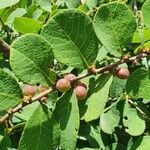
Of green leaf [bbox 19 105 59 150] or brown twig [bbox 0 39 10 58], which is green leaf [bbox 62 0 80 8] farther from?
green leaf [bbox 19 105 59 150]

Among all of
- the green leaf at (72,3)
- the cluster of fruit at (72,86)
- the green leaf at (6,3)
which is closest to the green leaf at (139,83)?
the cluster of fruit at (72,86)

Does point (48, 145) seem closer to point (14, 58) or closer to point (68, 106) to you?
point (68, 106)

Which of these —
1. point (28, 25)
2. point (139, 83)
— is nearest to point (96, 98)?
point (139, 83)

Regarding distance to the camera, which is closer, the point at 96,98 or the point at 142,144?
the point at 96,98

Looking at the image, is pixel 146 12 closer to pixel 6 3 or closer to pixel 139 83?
pixel 139 83

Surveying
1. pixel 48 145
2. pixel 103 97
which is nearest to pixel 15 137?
pixel 48 145

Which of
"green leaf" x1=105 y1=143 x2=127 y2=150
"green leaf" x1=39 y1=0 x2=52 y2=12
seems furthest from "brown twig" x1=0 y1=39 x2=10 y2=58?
"green leaf" x1=105 y1=143 x2=127 y2=150
